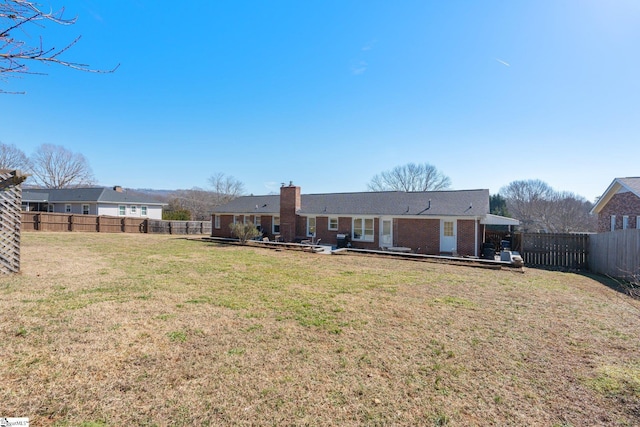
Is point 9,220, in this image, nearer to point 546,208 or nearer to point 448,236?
point 448,236

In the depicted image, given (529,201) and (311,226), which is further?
(529,201)

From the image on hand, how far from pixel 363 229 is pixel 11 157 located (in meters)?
53.8

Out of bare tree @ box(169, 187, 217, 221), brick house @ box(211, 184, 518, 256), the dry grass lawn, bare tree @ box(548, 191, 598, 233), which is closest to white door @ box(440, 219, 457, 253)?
brick house @ box(211, 184, 518, 256)

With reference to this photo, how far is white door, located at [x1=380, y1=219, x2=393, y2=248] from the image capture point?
19.6 meters

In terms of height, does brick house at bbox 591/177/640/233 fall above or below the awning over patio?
above

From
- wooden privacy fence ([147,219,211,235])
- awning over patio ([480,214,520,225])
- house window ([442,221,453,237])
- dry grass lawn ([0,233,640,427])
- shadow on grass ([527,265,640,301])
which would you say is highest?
awning over patio ([480,214,520,225])

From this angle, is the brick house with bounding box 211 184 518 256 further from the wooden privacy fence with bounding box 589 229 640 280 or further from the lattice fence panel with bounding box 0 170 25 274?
the lattice fence panel with bounding box 0 170 25 274

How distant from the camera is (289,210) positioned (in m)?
23.4

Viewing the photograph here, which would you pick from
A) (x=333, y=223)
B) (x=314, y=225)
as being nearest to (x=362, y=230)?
(x=333, y=223)

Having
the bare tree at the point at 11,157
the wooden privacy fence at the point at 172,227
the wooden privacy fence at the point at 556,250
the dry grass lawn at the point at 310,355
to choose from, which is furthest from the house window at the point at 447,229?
the bare tree at the point at 11,157

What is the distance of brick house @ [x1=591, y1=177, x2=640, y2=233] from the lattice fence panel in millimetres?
26764

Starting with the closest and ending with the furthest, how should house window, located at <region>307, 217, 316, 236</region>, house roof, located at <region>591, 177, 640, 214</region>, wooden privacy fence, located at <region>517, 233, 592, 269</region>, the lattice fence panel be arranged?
the lattice fence panel
wooden privacy fence, located at <region>517, 233, 592, 269</region>
house roof, located at <region>591, 177, 640, 214</region>
house window, located at <region>307, 217, 316, 236</region>

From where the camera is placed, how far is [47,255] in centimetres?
1309

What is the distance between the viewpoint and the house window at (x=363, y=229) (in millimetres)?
20391
